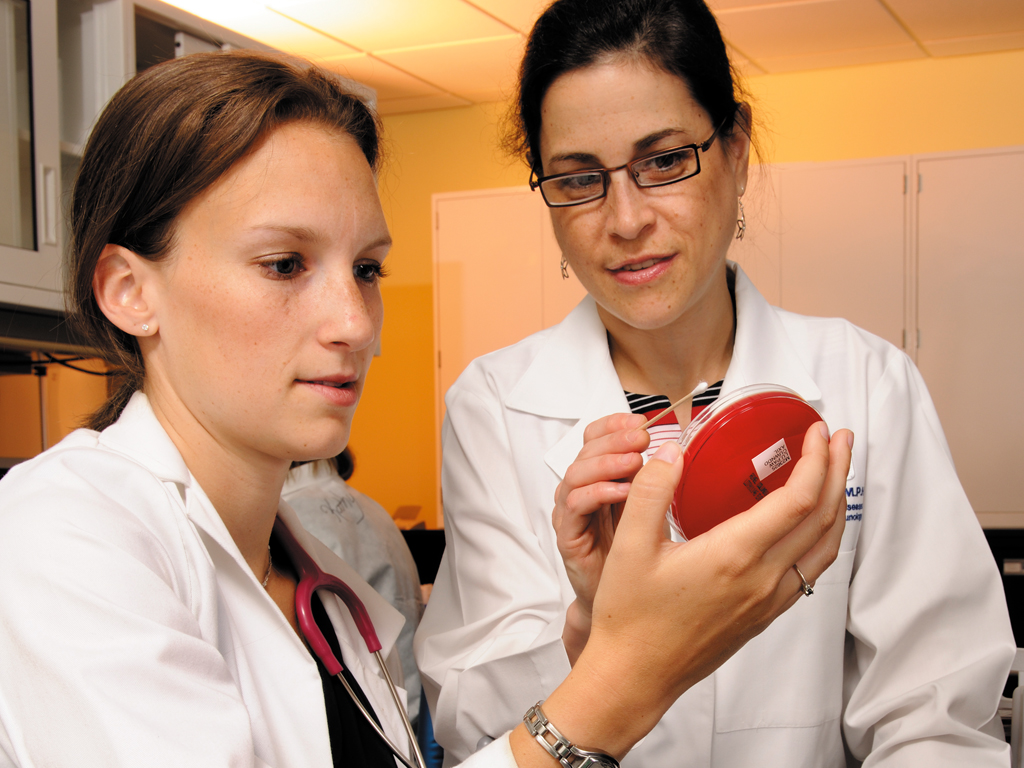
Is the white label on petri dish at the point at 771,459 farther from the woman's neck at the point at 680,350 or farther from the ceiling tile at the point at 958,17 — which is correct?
the ceiling tile at the point at 958,17

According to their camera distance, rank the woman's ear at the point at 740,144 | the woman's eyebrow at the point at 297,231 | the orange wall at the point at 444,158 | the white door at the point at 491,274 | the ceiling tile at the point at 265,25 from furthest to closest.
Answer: the orange wall at the point at 444,158 → the white door at the point at 491,274 → the ceiling tile at the point at 265,25 → the woman's ear at the point at 740,144 → the woman's eyebrow at the point at 297,231

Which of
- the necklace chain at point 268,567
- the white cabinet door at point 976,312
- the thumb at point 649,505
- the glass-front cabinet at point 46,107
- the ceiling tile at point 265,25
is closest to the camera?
the thumb at point 649,505

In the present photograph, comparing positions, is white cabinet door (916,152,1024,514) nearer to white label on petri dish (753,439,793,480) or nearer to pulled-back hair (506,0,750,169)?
pulled-back hair (506,0,750,169)

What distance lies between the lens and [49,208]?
1856mm

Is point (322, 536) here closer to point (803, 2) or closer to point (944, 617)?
point (944, 617)

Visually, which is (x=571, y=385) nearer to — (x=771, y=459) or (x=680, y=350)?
(x=680, y=350)

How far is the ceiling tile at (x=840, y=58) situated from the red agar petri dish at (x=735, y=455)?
416cm

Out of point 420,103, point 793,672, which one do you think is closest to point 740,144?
point 793,672

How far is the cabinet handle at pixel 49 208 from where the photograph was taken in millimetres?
1848

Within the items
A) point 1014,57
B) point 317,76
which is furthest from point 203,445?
point 1014,57

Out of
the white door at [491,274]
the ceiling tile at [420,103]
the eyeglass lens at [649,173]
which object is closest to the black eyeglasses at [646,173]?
the eyeglass lens at [649,173]

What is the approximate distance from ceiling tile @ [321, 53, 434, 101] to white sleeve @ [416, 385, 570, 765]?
3.65 m

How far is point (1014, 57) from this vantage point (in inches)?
171

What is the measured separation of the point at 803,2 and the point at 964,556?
3.30 metres
